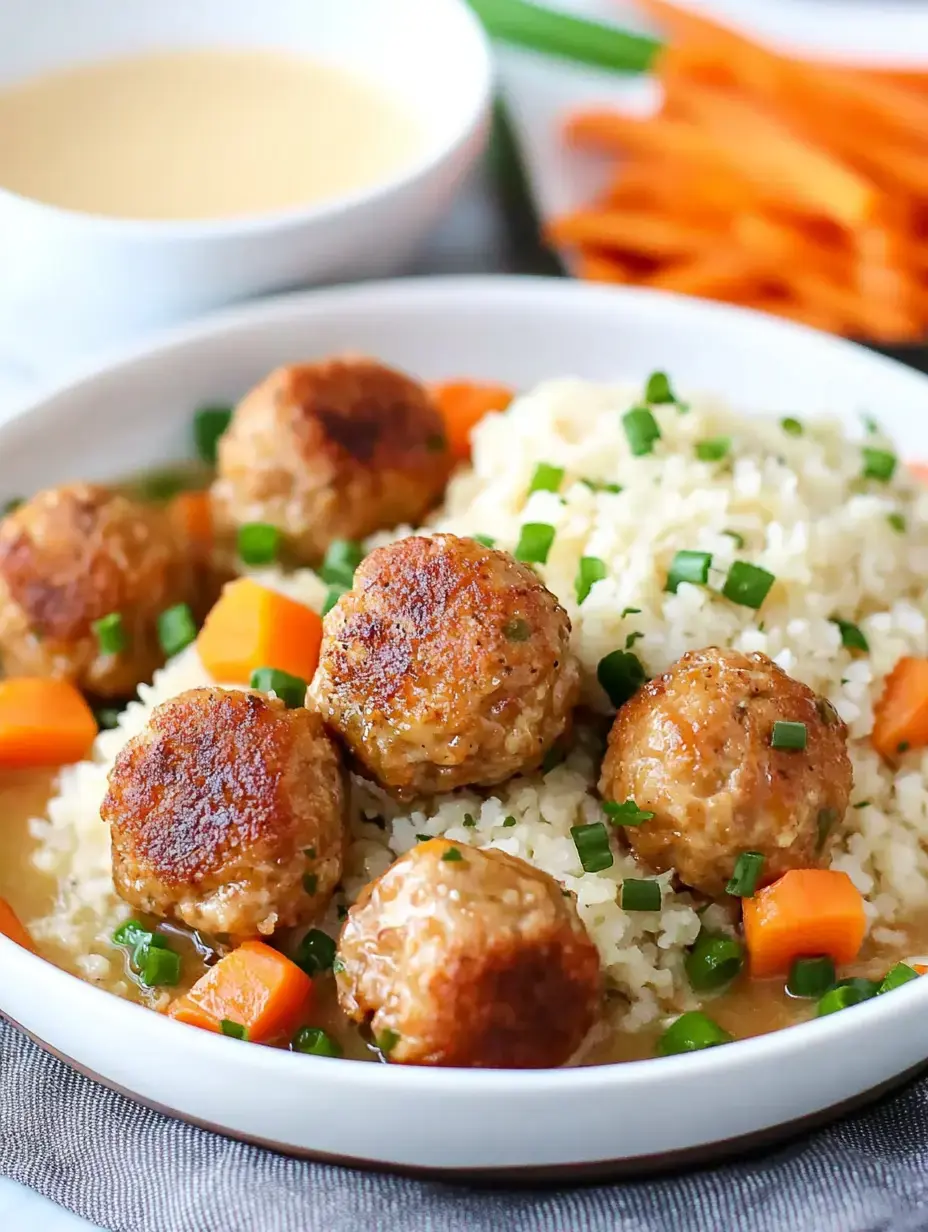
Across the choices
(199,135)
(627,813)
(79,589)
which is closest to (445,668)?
(627,813)

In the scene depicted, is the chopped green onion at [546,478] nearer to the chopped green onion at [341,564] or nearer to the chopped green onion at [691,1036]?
the chopped green onion at [341,564]

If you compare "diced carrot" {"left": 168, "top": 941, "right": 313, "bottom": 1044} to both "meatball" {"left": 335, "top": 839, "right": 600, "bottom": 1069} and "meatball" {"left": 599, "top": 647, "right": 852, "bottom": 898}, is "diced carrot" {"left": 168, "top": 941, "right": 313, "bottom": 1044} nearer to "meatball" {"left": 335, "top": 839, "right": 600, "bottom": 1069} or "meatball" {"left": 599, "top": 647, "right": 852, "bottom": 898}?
"meatball" {"left": 335, "top": 839, "right": 600, "bottom": 1069}

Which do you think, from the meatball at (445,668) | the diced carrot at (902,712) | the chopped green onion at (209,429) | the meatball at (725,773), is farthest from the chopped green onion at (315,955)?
the chopped green onion at (209,429)

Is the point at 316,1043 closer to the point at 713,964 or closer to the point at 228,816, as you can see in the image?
the point at 228,816

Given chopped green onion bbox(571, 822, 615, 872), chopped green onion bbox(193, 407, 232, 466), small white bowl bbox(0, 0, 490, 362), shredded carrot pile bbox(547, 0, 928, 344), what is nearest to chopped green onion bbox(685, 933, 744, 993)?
chopped green onion bbox(571, 822, 615, 872)

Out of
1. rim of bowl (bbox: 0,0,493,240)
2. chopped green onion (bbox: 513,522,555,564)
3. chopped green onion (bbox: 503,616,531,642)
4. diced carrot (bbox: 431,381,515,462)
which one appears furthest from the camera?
rim of bowl (bbox: 0,0,493,240)

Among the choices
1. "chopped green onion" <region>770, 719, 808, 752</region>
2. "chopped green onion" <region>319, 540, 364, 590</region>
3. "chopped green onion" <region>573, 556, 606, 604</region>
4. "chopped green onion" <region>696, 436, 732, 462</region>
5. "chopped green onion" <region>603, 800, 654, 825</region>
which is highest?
"chopped green onion" <region>770, 719, 808, 752</region>

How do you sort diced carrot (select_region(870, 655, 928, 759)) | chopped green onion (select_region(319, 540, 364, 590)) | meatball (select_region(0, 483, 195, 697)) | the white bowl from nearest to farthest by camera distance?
the white bowl, diced carrot (select_region(870, 655, 928, 759)), meatball (select_region(0, 483, 195, 697)), chopped green onion (select_region(319, 540, 364, 590))

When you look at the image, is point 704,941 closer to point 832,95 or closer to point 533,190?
point 533,190
